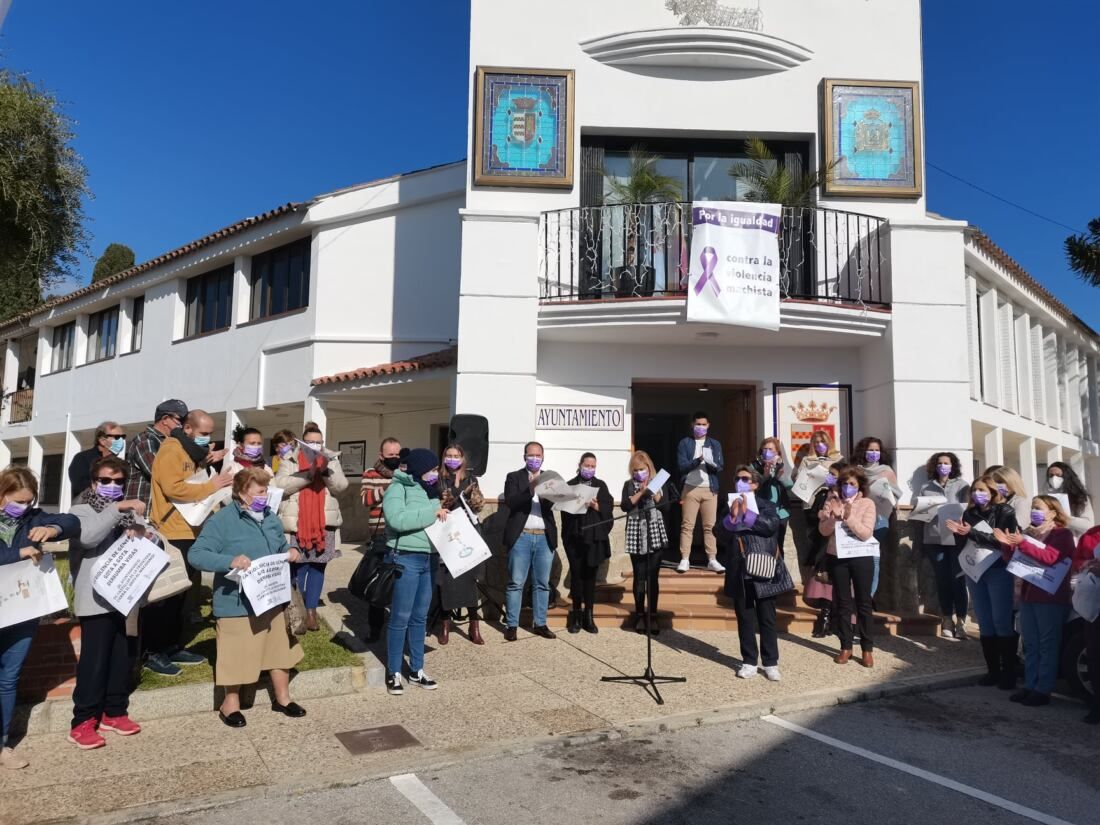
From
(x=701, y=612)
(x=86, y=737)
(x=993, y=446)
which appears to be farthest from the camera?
(x=993, y=446)

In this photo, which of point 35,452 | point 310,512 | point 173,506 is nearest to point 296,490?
point 310,512

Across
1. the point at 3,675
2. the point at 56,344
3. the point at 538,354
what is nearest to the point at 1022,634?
the point at 538,354

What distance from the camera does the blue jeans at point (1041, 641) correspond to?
20.8 feet

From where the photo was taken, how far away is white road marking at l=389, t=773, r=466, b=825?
4.11m

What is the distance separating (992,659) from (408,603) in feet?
16.8

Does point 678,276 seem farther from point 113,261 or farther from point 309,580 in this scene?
point 113,261

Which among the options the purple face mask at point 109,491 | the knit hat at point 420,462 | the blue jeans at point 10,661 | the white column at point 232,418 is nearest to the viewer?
the blue jeans at point 10,661

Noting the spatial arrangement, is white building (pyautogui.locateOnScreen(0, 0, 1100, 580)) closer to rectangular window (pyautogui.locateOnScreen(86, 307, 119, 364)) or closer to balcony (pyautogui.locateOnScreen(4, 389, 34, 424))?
rectangular window (pyautogui.locateOnScreen(86, 307, 119, 364))

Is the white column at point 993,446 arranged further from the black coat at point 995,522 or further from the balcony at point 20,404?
the balcony at point 20,404

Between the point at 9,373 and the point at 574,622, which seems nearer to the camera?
the point at 574,622

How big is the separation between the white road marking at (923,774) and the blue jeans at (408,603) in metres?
2.74

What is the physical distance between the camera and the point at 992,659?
700cm

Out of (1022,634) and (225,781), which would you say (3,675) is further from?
(1022,634)

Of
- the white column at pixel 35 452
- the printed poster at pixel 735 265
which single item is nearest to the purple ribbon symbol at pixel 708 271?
the printed poster at pixel 735 265
